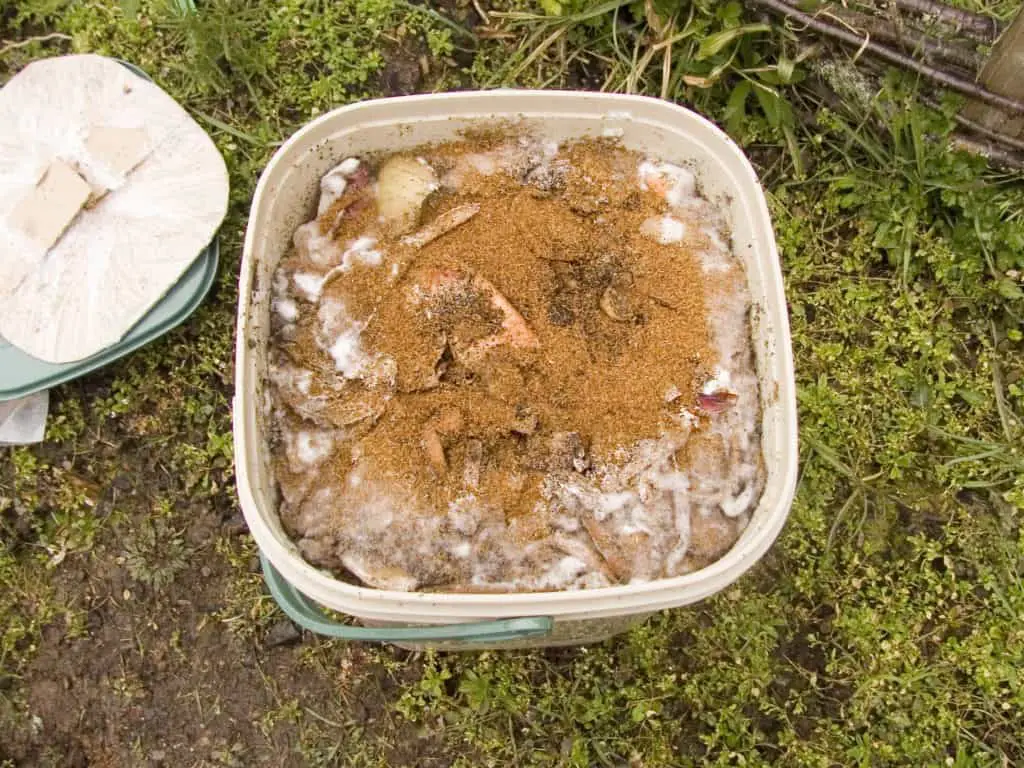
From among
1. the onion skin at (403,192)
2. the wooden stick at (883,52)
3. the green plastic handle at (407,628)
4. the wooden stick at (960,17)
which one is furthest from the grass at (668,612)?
the onion skin at (403,192)

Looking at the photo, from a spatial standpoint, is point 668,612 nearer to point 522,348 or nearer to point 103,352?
point 522,348

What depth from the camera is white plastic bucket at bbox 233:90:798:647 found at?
1136mm

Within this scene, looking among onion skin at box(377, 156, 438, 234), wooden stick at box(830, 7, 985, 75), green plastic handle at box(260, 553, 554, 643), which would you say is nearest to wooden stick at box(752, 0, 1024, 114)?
wooden stick at box(830, 7, 985, 75)

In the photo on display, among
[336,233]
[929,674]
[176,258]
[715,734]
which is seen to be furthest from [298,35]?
[929,674]

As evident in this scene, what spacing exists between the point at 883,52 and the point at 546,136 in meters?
0.80

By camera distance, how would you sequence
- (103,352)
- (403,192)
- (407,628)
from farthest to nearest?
(103,352), (403,192), (407,628)

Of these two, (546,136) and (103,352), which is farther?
(103,352)

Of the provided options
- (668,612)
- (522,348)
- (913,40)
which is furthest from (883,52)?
(668,612)

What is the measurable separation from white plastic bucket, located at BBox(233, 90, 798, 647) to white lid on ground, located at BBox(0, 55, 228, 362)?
0.46m

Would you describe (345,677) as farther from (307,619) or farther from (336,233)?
(336,233)

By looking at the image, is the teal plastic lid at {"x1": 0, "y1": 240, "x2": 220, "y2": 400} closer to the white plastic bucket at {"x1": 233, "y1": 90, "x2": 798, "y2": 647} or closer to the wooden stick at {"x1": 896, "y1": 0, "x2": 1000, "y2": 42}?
the white plastic bucket at {"x1": 233, "y1": 90, "x2": 798, "y2": 647}

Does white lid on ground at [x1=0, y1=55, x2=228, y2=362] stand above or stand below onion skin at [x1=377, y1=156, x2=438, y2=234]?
below

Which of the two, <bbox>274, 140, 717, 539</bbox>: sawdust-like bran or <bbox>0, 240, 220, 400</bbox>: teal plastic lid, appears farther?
<bbox>0, 240, 220, 400</bbox>: teal plastic lid

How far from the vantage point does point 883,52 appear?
67.1 inches
